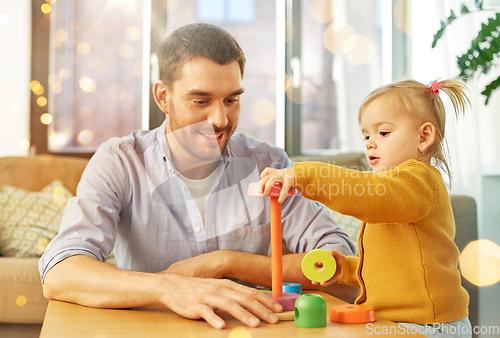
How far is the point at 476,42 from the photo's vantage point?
124 centimetres

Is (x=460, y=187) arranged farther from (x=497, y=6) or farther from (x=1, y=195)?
(x=1, y=195)

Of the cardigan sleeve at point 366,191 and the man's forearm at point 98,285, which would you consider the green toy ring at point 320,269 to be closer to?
the cardigan sleeve at point 366,191

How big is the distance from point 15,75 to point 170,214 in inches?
85.0

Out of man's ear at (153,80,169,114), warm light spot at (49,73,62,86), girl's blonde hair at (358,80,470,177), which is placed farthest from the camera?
warm light spot at (49,73,62,86)

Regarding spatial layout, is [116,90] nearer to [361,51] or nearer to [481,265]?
[361,51]

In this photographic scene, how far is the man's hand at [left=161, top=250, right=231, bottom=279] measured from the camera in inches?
33.2

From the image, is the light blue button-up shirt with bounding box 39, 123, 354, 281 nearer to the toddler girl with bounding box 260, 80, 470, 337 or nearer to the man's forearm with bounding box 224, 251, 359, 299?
the man's forearm with bounding box 224, 251, 359, 299

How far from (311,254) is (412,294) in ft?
0.57

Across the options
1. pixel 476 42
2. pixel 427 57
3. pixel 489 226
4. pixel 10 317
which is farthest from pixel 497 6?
pixel 10 317

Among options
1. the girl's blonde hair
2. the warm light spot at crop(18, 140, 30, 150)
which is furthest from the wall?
the girl's blonde hair

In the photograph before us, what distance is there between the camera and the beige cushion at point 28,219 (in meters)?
1.85

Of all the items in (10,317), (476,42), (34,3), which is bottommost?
(10,317)

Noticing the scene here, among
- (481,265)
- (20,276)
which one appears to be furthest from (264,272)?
(481,265)

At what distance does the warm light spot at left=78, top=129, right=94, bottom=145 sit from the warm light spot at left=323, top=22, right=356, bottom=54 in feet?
5.55
